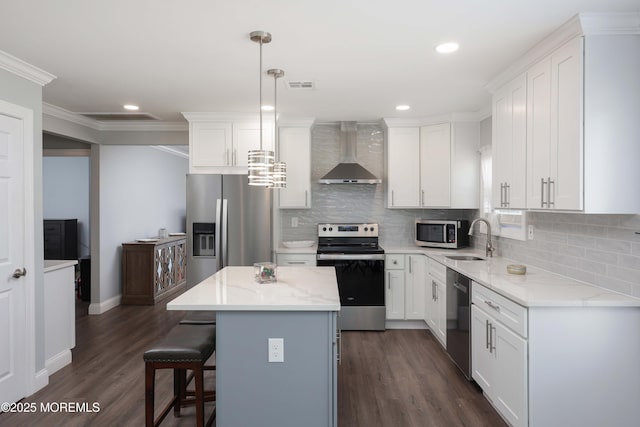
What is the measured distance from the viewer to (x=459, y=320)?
11.2 feet

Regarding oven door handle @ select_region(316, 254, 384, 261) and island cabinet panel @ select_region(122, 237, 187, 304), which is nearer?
oven door handle @ select_region(316, 254, 384, 261)

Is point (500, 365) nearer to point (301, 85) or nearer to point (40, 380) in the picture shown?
point (301, 85)

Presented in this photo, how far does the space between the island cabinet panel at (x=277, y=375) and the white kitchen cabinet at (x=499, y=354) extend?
106cm

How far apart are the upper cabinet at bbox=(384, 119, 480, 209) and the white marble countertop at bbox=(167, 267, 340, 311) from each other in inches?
76.9

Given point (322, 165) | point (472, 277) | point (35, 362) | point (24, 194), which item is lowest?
point (35, 362)

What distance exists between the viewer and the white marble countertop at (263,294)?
2230mm

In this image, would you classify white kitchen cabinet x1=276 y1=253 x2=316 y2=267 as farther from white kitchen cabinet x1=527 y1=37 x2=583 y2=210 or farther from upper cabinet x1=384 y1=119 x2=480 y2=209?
white kitchen cabinet x1=527 y1=37 x2=583 y2=210

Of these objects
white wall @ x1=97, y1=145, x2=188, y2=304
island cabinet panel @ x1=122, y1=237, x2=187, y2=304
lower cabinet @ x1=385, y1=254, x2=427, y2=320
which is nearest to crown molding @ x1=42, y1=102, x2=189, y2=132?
white wall @ x1=97, y1=145, x2=188, y2=304

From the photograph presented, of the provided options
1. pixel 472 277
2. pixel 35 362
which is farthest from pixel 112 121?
pixel 472 277

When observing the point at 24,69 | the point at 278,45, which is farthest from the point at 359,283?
the point at 24,69

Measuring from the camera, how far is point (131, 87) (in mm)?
3621

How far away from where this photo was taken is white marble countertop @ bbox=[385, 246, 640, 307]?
7.42 ft

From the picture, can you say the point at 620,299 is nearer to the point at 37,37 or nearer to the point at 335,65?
the point at 335,65

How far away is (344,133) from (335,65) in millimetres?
1987
